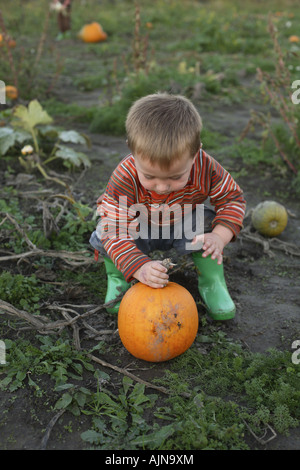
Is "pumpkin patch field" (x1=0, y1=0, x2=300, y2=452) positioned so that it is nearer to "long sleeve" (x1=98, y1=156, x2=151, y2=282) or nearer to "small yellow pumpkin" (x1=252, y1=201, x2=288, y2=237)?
"small yellow pumpkin" (x1=252, y1=201, x2=288, y2=237)

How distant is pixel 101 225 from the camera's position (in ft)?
9.21

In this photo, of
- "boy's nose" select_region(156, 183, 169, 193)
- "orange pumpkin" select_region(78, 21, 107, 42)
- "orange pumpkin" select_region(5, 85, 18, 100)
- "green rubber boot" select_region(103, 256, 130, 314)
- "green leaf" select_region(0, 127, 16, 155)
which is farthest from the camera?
"orange pumpkin" select_region(78, 21, 107, 42)

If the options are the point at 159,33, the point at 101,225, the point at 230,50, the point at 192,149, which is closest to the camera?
the point at 192,149

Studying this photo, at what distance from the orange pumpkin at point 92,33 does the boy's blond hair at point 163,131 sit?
27.6 ft

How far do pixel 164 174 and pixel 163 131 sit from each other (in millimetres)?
202

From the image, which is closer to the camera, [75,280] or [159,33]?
[75,280]

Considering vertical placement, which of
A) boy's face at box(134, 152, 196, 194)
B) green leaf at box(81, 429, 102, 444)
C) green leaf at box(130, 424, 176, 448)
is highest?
boy's face at box(134, 152, 196, 194)

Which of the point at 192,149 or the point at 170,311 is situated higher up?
the point at 192,149

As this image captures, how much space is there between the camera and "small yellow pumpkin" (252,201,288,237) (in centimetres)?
364

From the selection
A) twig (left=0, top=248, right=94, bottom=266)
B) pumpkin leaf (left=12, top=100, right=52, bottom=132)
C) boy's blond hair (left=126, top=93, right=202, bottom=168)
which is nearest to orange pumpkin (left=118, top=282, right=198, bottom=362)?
boy's blond hair (left=126, top=93, right=202, bottom=168)

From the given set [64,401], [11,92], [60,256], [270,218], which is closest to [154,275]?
[64,401]
